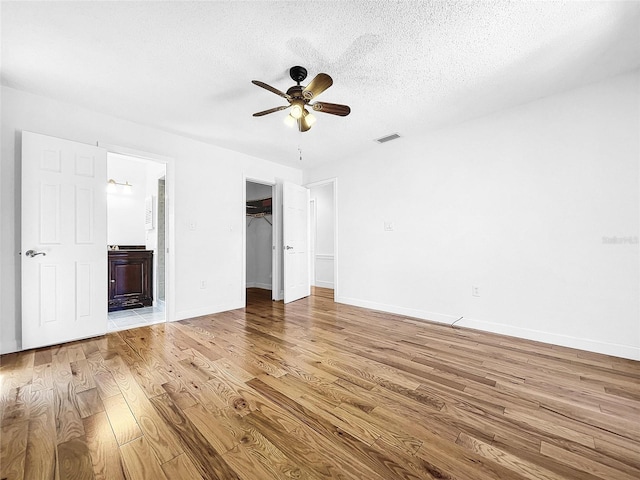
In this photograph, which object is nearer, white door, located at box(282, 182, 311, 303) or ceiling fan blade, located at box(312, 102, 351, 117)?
ceiling fan blade, located at box(312, 102, 351, 117)

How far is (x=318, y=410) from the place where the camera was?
1734 mm

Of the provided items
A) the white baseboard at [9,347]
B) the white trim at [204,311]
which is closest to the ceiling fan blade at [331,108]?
the white trim at [204,311]

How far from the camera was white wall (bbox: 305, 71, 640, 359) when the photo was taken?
8.44 ft

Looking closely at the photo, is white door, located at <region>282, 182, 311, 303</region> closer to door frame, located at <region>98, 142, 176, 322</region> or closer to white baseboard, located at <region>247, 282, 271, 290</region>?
white baseboard, located at <region>247, 282, 271, 290</region>

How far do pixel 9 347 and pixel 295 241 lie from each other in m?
3.85

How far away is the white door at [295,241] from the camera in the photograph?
502cm

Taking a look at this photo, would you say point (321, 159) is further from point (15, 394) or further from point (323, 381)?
point (15, 394)

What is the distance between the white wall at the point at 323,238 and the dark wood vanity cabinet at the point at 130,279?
3.71m

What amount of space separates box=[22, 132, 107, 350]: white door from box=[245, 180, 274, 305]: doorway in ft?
11.4

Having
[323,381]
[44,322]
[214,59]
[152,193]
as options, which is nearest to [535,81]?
[214,59]

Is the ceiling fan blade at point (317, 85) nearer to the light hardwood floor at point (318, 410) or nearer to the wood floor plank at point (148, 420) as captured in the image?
the light hardwood floor at point (318, 410)

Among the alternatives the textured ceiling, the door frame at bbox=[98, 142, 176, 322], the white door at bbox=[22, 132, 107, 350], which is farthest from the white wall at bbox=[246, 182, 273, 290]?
the white door at bbox=[22, 132, 107, 350]

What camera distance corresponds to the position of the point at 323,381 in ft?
6.88

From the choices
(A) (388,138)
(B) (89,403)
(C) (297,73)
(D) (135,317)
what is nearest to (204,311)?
(D) (135,317)
